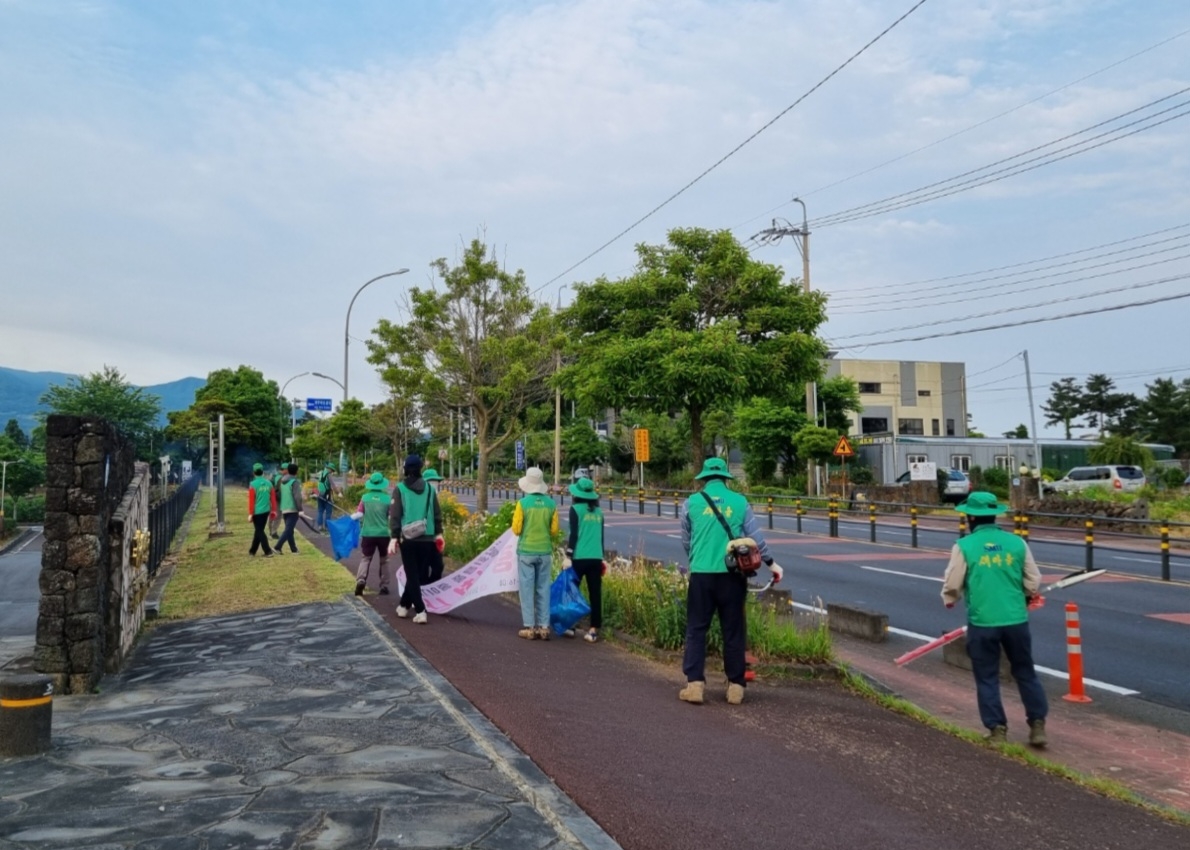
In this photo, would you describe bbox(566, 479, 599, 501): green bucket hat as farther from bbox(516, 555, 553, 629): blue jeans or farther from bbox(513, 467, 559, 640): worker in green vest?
bbox(516, 555, 553, 629): blue jeans

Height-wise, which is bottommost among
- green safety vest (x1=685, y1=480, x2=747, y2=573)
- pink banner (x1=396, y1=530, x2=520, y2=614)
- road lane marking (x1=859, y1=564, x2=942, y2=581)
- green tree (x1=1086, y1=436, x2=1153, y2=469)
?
road lane marking (x1=859, y1=564, x2=942, y2=581)

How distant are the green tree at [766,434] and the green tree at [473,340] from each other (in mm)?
26156

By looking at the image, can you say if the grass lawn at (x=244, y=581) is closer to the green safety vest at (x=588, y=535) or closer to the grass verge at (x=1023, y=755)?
the green safety vest at (x=588, y=535)

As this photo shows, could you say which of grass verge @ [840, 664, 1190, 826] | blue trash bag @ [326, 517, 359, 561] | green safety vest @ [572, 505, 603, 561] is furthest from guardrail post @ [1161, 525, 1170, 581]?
blue trash bag @ [326, 517, 359, 561]

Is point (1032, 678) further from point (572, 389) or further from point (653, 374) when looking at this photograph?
point (572, 389)

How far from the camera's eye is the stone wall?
23.1 feet

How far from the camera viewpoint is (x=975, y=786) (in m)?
5.33

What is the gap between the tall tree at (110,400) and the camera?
6328cm

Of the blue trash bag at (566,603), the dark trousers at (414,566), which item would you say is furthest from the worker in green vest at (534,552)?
the dark trousers at (414,566)

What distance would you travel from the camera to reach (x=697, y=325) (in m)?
15.9

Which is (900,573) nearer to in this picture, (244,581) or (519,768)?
(244,581)

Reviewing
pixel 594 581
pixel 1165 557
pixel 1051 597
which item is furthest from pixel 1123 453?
pixel 594 581

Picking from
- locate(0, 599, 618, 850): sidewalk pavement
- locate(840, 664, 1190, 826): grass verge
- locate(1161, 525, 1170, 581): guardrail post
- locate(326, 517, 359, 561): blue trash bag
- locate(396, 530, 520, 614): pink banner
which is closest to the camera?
locate(0, 599, 618, 850): sidewalk pavement

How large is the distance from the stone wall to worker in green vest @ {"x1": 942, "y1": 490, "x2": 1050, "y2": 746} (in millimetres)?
6047
